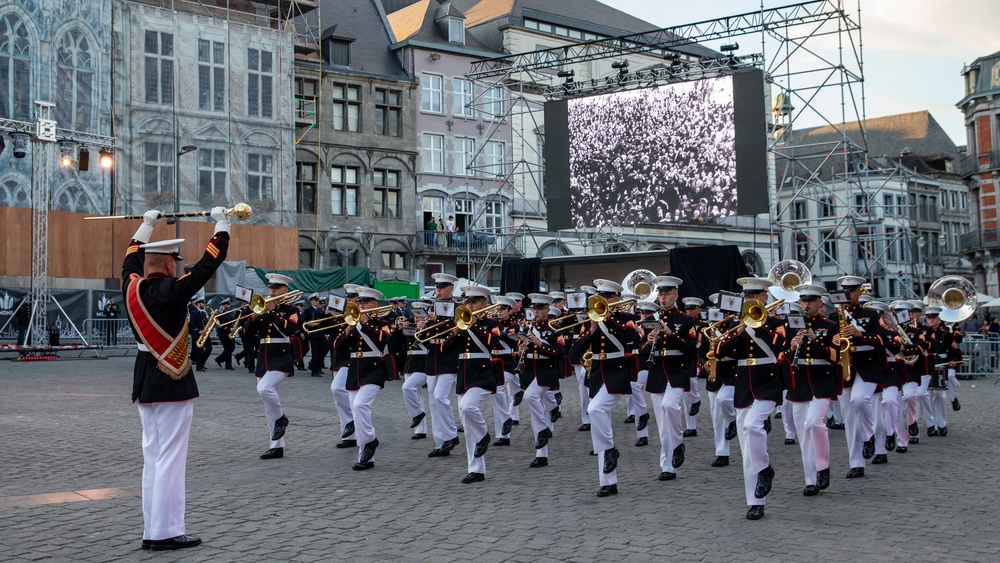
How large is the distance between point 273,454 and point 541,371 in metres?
3.62

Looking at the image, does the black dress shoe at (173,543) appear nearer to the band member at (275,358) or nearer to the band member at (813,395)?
the band member at (275,358)

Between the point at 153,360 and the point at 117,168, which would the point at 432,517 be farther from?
the point at 117,168

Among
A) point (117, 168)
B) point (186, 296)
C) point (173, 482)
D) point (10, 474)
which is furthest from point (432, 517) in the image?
point (117, 168)

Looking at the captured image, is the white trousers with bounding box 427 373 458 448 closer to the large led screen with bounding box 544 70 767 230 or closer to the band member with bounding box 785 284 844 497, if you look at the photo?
the band member with bounding box 785 284 844 497

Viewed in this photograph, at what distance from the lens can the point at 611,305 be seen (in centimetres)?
1135

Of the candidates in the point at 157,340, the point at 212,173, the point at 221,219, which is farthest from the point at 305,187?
the point at 157,340

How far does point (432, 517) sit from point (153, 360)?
2.69 metres

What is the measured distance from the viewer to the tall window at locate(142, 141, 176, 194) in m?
38.3

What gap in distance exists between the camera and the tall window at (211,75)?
131 feet

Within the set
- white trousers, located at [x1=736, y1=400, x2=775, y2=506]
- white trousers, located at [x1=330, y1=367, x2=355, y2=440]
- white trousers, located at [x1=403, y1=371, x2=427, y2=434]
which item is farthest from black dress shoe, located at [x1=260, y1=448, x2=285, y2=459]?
white trousers, located at [x1=736, y1=400, x2=775, y2=506]

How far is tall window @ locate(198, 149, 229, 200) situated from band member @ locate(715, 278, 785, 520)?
32.6 meters

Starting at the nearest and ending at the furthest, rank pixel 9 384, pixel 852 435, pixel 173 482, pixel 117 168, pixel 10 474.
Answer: pixel 173 482 → pixel 10 474 → pixel 852 435 → pixel 9 384 → pixel 117 168

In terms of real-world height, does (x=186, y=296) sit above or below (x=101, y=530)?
above

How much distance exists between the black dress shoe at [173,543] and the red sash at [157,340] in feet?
3.95
